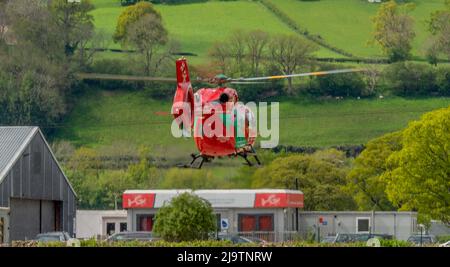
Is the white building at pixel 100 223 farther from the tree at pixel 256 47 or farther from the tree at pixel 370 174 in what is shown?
the tree at pixel 256 47

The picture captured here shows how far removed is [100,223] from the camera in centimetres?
8731

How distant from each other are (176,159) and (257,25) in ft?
239

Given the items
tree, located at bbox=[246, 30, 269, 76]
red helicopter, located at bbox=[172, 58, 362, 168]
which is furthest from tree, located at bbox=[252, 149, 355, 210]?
tree, located at bbox=[246, 30, 269, 76]

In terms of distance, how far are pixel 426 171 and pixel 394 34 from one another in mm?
120983

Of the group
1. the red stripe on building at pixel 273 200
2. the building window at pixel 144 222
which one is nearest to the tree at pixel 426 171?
the red stripe on building at pixel 273 200

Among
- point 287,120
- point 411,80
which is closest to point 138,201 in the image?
point 287,120

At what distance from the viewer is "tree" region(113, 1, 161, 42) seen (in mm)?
187500

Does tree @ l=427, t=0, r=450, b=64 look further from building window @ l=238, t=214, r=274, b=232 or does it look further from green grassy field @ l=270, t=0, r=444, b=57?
building window @ l=238, t=214, r=274, b=232

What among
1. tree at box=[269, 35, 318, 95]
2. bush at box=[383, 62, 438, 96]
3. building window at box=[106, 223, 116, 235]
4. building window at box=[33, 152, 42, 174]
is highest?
tree at box=[269, 35, 318, 95]

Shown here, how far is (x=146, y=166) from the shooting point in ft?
398

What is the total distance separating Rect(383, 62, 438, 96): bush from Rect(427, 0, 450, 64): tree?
797 centimetres
